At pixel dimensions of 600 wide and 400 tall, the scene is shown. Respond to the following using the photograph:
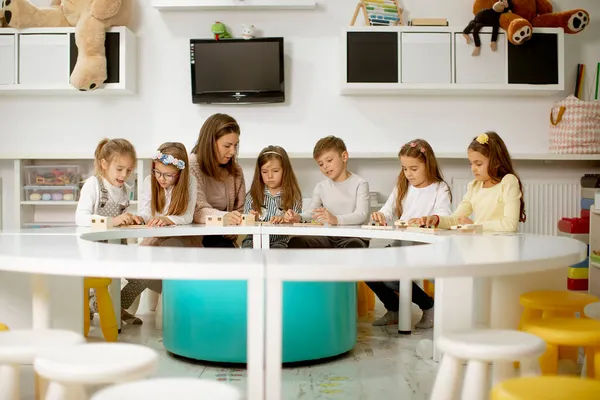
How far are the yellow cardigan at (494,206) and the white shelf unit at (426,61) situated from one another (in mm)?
1398

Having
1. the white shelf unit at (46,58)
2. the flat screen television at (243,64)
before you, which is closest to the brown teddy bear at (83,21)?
the white shelf unit at (46,58)

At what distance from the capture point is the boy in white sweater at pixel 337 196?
3.35 m

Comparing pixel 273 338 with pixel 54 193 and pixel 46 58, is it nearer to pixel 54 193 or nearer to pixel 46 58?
pixel 54 193

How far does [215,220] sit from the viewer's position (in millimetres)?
2908

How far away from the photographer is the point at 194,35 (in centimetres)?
462

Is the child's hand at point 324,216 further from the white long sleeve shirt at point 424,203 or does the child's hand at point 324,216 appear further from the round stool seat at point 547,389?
the round stool seat at point 547,389

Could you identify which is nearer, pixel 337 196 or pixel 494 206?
pixel 494 206

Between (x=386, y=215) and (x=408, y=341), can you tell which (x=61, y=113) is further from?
(x=408, y=341)

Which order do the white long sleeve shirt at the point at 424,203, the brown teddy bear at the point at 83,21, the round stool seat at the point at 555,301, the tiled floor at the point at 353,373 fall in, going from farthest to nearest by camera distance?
the brown teddy bear at the point at 83,21, the white long sleeve shirt at the point at 424,203, the tiled floor at the point at 353,373, the round stool seat at the point at 555,301

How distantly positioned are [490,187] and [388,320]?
0.79 metres

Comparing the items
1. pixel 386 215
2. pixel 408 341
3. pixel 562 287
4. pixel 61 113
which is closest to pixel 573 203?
pixel 386 215

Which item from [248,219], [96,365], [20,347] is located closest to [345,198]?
[248,219]

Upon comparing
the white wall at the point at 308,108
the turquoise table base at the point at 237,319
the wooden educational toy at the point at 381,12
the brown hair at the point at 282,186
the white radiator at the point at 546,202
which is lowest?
the turquoise table base at the point at 237,319

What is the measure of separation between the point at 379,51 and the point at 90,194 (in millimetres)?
2158
